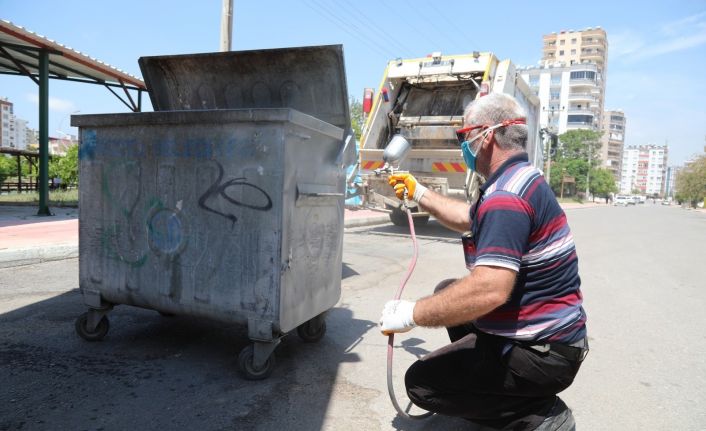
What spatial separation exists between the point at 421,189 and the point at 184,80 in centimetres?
202

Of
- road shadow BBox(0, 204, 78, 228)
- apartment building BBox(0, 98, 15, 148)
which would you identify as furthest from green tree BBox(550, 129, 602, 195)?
apartment building BBox(0, 98, 15, 148)

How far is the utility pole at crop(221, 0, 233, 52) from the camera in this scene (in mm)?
9695

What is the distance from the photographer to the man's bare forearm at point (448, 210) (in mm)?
2762

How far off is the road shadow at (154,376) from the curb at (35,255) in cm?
203

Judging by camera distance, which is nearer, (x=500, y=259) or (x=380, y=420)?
(x=500, y=259)

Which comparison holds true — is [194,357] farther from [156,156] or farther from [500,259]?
[500,259]

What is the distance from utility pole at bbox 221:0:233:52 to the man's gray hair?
874 centimetres

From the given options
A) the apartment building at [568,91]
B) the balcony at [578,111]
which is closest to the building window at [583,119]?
the apartment building at [568,91]

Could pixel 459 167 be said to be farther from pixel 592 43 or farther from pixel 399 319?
pixel 592 43

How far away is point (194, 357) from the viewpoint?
3033 mm

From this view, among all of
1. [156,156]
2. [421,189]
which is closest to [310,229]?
[421,189]

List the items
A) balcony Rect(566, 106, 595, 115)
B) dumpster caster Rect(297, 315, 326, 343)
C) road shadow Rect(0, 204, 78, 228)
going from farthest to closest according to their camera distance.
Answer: balcony Rect(566, 106, 595, 115)
road shadow Rect(0, 204, 78, 228)
dumpster caster Rect(297, 315, 326, 343)

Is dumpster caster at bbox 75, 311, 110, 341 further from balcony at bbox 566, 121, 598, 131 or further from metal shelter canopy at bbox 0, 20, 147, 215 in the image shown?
balcony at bbox 566, 121, 598, 131

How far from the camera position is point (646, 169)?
173 metres
